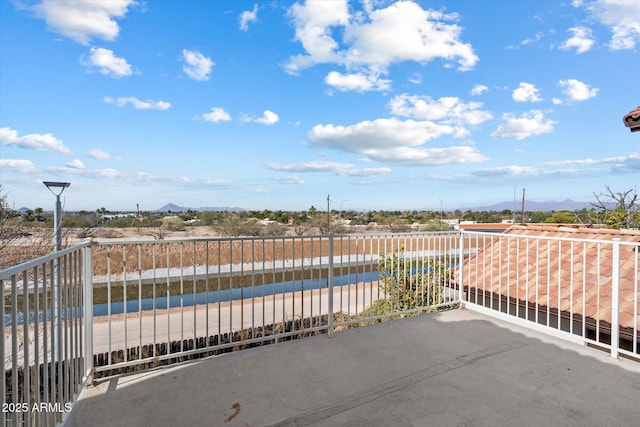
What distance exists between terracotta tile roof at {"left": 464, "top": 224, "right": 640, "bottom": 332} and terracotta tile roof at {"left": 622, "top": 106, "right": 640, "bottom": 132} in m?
1.26

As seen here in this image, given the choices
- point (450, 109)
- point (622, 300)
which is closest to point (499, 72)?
point (450, 109)

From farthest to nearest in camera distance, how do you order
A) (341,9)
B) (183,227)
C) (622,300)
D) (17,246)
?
(183,227) < (341,9) < (17,246) < (622,300)

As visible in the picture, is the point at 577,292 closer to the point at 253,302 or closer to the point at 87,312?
the point at 253,302

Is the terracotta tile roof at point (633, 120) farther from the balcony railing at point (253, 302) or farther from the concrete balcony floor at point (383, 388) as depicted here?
the concrete balcony floor at point (383, 388)

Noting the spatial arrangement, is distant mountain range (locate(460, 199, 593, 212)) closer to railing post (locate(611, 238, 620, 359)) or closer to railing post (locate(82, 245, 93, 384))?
railing post (locate(611, 238, 620, 359))

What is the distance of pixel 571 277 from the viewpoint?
10.8 feet

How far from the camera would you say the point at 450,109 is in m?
12.1

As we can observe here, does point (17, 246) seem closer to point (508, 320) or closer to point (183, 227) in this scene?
point (508, 320)

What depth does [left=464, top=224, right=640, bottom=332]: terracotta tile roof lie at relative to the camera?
3.17m

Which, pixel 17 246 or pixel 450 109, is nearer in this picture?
pixel 17 246

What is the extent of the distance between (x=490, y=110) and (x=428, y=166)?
8.42 m

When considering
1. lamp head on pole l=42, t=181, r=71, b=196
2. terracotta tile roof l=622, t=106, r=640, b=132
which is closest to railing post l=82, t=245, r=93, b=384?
lamp head on pole l=42, t=181, r=71, b=196

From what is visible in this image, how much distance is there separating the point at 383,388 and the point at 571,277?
2570 mm

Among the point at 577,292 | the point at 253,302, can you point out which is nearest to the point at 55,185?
the point at 253,302
